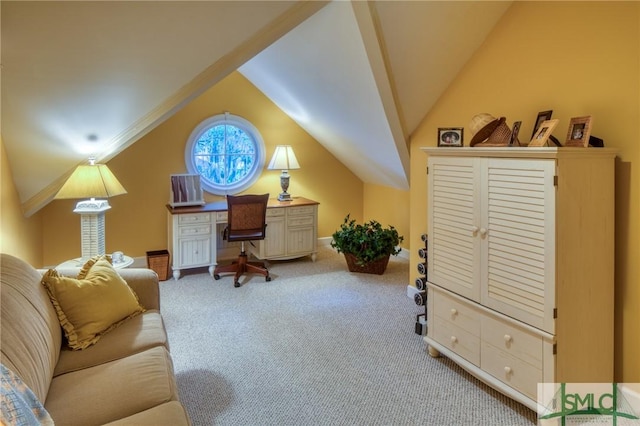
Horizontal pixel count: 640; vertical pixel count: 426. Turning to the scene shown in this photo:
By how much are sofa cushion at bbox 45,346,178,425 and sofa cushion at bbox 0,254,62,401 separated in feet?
0.24

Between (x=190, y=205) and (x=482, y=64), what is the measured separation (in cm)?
328

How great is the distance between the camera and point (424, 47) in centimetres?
288

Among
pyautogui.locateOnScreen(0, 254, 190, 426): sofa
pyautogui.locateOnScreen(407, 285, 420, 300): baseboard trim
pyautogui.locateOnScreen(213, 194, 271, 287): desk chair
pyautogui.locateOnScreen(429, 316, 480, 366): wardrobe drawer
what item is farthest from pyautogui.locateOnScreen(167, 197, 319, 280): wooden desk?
pyautogui.locateOnScreen(429, 316, 480, 366): wardrobe drawer

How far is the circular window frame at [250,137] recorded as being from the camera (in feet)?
16.4

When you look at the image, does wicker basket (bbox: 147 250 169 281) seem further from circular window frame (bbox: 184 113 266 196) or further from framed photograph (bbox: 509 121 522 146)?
framed photograph (bbox: 509 121 522 146)

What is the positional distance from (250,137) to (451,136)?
308 cm

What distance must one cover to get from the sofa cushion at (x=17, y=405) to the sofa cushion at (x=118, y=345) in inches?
23.3

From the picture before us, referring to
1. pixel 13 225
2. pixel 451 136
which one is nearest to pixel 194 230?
pixel 13 225

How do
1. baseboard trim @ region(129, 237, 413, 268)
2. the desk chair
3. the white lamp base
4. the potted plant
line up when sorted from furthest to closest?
baseboard trim @ region(129, 237, 413, 268) < the potted plant < the desk chair < the white lamp base

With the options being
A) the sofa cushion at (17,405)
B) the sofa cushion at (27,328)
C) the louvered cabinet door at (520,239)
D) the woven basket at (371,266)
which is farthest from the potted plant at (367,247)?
the sofa cushion at (17,405)

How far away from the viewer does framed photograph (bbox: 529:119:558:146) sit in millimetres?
2154

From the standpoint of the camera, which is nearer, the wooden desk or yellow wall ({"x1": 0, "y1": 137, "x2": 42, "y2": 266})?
yellow wall ({"x1": 0, "y1": 137, "x2": 42, "y2": 266})

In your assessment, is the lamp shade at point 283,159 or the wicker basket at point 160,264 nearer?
Result: the wicker basket at point 160,264

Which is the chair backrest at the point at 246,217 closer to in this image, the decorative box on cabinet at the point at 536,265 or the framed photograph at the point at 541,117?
the decorative box on cabinet at the point at 536,265
